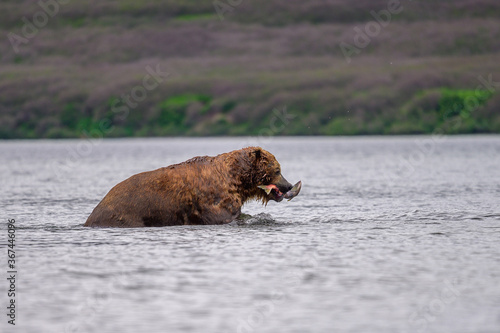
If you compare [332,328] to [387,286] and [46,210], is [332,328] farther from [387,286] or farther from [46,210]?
[46,210]

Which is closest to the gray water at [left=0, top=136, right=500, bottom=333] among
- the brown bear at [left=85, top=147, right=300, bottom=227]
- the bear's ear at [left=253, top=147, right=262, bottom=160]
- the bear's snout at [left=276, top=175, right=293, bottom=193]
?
the brown bear at [left=85, top=147, right=300, bottom=227]

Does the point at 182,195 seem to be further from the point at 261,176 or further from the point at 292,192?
the point at 292,192

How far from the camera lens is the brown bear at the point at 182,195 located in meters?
18.4

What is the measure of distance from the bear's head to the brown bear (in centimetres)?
5

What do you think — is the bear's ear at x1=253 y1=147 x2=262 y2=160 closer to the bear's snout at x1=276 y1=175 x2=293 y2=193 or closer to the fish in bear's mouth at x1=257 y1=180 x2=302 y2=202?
the fish in bear's mouth at x1=257 y1=180 x2=302 y2=202

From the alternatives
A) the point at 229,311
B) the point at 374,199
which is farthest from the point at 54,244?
the point at 374,199

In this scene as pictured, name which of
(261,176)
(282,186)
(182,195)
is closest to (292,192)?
(282,186)

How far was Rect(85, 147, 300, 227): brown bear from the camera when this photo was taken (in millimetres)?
18438

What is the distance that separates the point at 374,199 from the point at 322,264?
1408 centimetres

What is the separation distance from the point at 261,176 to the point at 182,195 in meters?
2.13

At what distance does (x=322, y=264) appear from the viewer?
14906mm

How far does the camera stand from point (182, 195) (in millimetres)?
18516

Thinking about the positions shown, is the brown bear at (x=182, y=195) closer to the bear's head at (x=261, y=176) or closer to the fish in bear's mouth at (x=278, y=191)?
the bear's head at (x=261, y=176)

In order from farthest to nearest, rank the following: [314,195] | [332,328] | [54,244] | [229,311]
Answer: [314,195] < [54,244] < [229,311] < [332,328]
